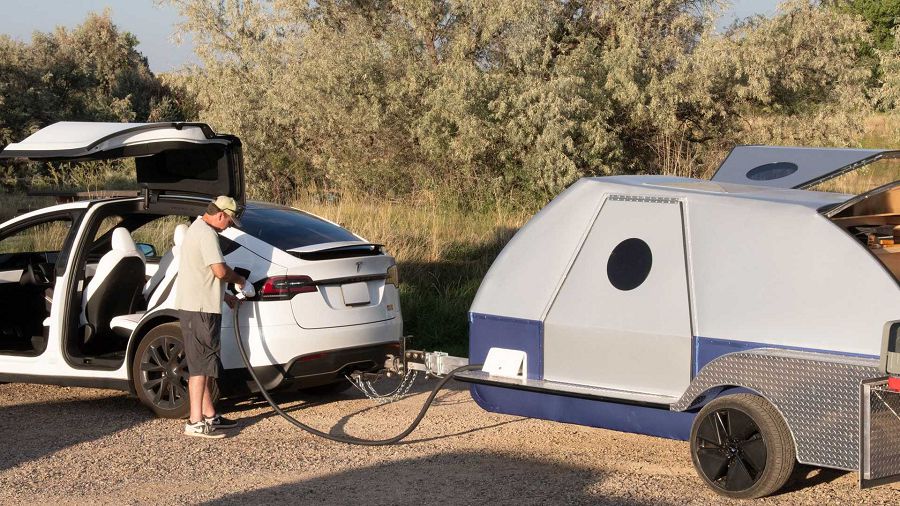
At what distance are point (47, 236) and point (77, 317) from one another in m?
8.88

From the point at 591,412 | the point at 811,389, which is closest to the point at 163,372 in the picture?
the point at 591,412

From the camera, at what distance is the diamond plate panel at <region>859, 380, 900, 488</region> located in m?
5.73

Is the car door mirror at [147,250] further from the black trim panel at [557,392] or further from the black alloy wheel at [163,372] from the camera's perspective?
the black trim panel at [557,392]

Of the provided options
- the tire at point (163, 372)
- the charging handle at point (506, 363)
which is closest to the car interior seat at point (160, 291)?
the tire at point (163, 372)

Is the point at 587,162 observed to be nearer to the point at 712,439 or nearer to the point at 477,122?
the point at 477,122

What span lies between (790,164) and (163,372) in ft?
15.4

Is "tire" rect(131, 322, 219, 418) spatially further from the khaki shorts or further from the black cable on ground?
the black cable on ground

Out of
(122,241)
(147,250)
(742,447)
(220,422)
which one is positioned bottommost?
(220,422)

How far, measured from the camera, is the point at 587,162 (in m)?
21.1

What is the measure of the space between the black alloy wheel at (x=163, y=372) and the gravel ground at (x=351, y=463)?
0.13m

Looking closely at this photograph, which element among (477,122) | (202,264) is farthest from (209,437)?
(477,122)

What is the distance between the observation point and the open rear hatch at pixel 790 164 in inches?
290

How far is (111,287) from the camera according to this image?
9414 mm

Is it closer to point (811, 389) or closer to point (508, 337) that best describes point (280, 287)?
point (508, 337)
